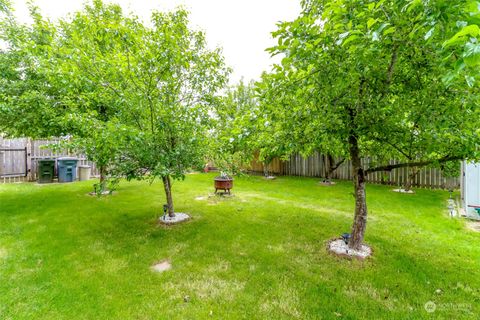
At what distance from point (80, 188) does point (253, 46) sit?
870 centimetres

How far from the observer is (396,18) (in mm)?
1743

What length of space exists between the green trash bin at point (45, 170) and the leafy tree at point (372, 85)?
1043 cm

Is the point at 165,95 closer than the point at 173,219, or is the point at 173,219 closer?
the point at 165,95

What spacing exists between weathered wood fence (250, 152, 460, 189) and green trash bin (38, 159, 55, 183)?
829cm

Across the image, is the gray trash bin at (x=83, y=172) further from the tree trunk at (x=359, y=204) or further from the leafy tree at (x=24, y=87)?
the tree trunk at (x=359, y=204)

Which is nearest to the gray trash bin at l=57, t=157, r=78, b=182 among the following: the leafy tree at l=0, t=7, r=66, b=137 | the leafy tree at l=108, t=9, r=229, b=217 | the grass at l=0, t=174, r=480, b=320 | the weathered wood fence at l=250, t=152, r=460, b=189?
the leafy tree at l=0, t=7, r=66, b=137

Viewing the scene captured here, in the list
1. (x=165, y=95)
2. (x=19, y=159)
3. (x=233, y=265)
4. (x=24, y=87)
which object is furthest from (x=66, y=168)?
(x=233, y=265)

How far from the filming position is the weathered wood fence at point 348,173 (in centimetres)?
759

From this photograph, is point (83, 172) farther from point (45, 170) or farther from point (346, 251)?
point (346, 251)

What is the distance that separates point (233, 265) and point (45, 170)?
32.3 ft

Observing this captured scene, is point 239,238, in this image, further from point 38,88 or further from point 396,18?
point 38,88

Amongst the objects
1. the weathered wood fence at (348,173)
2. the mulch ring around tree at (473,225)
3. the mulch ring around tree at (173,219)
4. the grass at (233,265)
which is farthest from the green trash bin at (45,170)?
the mulch ring around tree at (473,225)

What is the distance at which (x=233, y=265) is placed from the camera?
3.11m

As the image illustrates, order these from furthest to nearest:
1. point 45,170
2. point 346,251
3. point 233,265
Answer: point 45,170, point 346,251, point 233,265
